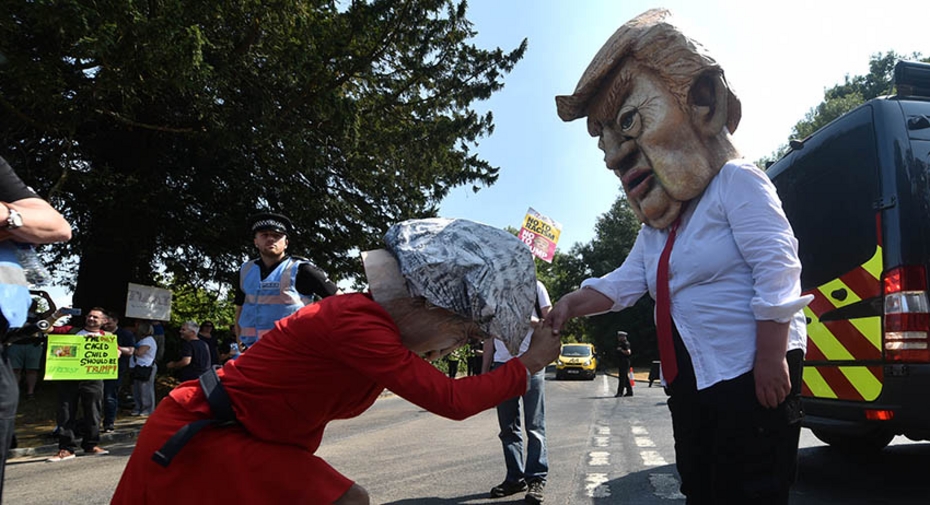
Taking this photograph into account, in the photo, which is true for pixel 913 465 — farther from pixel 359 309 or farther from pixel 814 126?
pixel 814 126

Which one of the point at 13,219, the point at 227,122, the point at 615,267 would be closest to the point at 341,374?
the point at 13,219

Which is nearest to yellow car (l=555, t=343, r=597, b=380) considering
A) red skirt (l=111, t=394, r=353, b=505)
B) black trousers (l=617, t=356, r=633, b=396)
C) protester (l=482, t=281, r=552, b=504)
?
black trousers (l=617, t=356, r=633, b=396)

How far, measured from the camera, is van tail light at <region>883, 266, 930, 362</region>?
3.59 m

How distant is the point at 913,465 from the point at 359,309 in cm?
602

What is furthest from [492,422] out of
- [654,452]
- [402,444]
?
[654,452]

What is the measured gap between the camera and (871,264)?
3887mm

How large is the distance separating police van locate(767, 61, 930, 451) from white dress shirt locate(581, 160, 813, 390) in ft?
6.34

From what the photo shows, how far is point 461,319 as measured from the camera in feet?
6.55

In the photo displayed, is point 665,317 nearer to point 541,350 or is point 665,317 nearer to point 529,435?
point 541,350

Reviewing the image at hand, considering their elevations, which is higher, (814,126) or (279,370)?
(814,126)

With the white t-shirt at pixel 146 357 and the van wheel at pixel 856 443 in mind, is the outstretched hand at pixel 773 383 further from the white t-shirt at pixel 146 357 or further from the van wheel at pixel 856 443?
the white t-shirt at pixel 146 357

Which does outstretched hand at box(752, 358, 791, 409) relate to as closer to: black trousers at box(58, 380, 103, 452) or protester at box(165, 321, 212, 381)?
black trousers at box(58, 380, 103, 452)

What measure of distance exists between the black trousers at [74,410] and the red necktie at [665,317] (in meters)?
7.82

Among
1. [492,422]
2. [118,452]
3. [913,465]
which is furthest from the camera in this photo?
[492,422]
